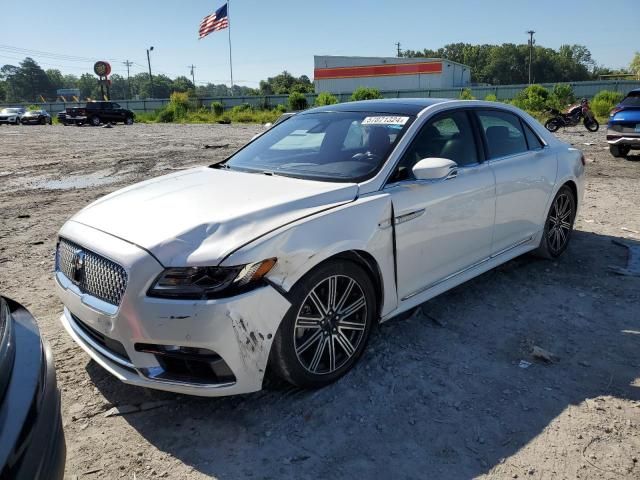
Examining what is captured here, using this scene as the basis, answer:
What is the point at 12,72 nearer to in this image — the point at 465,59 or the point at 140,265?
the point at 465,59

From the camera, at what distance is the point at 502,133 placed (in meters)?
4.52

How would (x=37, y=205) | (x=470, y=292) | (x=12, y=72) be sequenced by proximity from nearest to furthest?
(x=470, y=292) → (x=37, y=205) → (x=12, y=72)

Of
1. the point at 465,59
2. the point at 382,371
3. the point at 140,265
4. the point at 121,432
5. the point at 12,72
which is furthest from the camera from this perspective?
the point at 12,72

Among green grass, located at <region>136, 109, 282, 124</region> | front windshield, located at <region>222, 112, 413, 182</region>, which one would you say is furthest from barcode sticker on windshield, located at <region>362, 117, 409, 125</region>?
green grass, located at <region>136, 109, 282, 124</region>

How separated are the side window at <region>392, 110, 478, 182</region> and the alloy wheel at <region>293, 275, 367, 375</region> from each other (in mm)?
875

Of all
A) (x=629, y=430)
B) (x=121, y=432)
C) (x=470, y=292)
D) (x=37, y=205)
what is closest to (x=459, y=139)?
(x=470, y=292)

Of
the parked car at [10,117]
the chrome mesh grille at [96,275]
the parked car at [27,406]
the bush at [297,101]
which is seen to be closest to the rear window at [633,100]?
the chrome mesh grille at [96,275]

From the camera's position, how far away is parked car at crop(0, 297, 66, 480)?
5.08 ft

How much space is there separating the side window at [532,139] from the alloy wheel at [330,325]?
2.73 meters

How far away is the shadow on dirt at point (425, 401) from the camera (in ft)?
8.16

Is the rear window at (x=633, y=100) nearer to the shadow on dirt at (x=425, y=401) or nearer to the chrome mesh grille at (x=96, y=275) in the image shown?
the shadow on dirt at (x=425, y=401)

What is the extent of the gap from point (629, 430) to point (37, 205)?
844 cm

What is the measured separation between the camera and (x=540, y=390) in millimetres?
3023

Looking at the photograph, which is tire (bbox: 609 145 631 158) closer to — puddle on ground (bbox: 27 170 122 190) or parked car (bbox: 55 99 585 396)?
parked car (bbox: 55 99 585 396)
